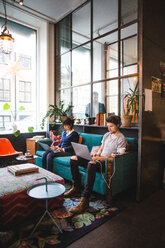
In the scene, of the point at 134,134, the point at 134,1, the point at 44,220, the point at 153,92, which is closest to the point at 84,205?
the point at 44,220

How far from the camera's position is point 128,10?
3.04 m

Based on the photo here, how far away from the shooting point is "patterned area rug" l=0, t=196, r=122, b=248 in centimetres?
161

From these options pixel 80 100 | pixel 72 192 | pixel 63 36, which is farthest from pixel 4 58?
pixel 72 192

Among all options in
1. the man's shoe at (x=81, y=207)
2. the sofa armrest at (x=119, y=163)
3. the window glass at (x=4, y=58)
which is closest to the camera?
the man's shoe at (x=81, y=207)

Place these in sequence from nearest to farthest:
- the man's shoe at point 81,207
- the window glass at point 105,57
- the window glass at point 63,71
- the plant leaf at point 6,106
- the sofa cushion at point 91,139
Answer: the man's shoe at point 81,207 → the sofa cushion at point 91,139 → the window glass at point 105,57 → the plant leaf at point 6,106 → the window glass at point 63,71

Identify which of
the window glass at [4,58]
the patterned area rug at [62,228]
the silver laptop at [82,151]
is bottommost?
the patterned area rug at [62,228]

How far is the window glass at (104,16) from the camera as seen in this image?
3363mm

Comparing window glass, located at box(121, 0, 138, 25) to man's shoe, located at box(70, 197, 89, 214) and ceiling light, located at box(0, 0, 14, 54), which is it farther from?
man's shoe, located at box(70, 197, 89, 214)

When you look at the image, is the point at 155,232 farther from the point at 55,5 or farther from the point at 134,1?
the point at 55,5

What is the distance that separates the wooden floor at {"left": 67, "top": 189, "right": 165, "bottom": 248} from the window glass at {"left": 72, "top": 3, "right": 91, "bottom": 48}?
350cm

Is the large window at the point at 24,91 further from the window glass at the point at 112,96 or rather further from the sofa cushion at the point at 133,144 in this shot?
the sofa cushion at the point at 133,144

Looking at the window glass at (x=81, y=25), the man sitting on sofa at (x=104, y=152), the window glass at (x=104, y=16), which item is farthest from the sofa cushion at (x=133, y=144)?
the window glass at (x=81, y=25)

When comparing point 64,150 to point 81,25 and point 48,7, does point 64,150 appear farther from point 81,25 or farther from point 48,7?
point 48,7

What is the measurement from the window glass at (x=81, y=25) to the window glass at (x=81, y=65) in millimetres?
193
